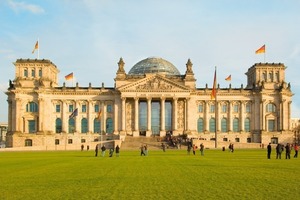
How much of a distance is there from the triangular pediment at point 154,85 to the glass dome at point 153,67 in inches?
582

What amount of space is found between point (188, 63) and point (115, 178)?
100322 millimetres

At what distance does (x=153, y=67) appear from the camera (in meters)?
137

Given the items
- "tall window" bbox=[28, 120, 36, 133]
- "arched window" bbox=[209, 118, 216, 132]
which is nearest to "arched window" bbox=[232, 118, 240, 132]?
"arched window" bbox=[209, 118, 216, 132]

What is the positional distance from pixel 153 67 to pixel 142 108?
638 inches

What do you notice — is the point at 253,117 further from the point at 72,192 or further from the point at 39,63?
the point at 72,192

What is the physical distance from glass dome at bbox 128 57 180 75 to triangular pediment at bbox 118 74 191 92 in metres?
14.8

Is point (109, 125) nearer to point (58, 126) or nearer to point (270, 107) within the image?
point (58, 126)

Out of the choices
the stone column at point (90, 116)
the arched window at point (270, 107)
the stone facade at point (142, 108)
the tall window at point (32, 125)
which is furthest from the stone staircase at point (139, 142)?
the arched window at point (270, 107)

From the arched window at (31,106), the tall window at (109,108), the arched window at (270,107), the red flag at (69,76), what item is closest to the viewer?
the red flag at (69,76)

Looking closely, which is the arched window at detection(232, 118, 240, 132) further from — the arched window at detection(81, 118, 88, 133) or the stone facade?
the arched window at detection(81, 118, 88, 133)

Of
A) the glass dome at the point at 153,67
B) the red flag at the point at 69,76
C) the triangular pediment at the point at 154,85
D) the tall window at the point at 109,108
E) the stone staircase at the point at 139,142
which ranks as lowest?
the stone staircase at the point at 139,142

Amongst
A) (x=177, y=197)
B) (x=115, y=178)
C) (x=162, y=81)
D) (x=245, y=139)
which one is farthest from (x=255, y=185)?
(x=245, y=139)

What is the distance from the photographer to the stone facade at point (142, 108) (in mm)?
121312

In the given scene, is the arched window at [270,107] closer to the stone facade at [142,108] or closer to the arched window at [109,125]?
the stone facade at [142,108]
